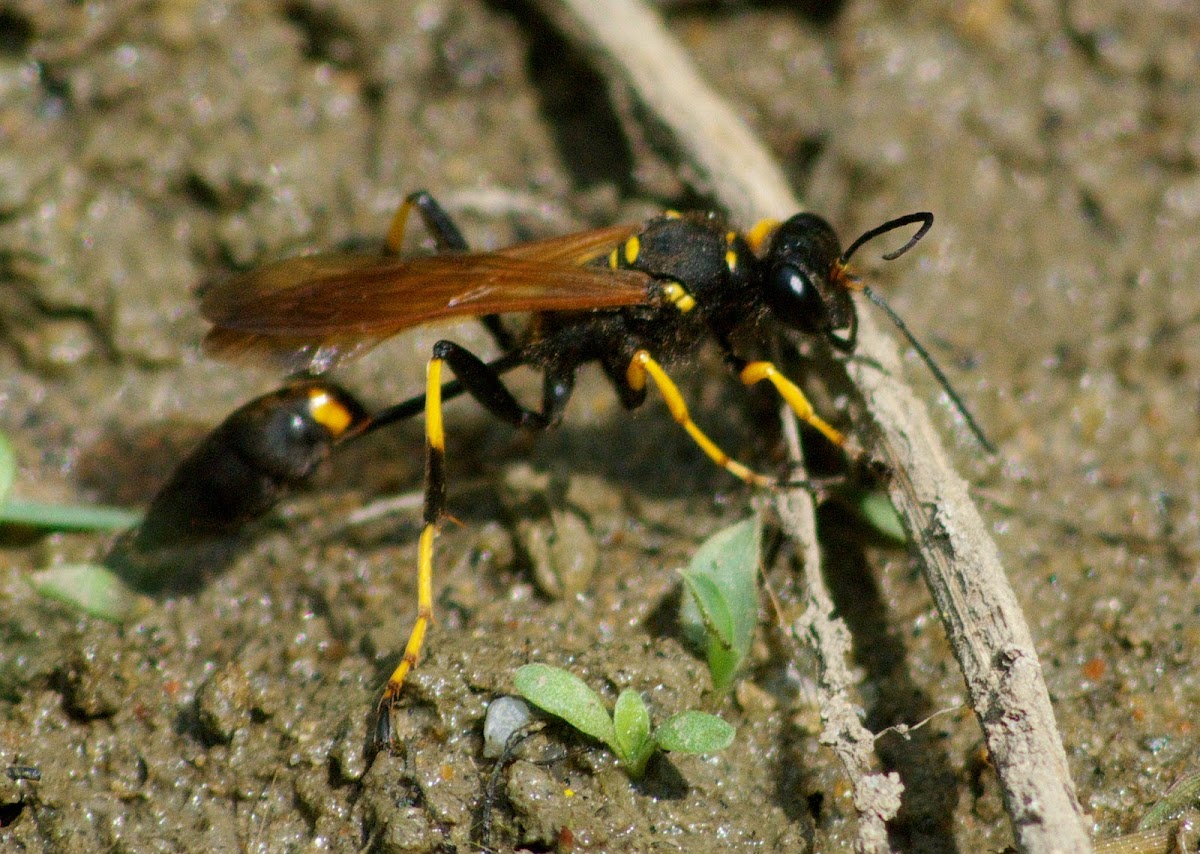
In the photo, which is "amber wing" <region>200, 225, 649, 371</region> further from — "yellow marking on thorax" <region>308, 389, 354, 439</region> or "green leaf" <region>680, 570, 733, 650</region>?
"green leaf" <region>680, 570, 733, 650</region>

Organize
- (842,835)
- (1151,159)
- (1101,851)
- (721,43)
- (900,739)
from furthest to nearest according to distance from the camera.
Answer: (721,43) → (1151,159) → (900,739) → (842,835) → (1101,851)

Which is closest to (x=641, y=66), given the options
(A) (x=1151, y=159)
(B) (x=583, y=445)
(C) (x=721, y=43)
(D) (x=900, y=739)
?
(C) (x=721, y=43)

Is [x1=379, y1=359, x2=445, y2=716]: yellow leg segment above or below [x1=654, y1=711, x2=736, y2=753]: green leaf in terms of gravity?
above

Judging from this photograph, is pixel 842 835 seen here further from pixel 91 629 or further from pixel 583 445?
pixel 91 629

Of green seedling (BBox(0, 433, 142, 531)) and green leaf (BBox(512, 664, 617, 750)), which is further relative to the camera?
green seedling (BBox(0, 433, 142, 531))

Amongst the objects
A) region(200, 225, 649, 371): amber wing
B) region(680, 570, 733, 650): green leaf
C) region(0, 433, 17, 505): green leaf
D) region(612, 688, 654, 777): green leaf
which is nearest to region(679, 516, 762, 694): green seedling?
region(680, 570, 733, 650): green leaf

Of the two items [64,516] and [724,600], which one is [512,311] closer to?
[724,600]

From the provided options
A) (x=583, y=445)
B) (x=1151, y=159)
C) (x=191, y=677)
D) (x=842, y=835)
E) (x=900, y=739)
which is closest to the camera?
(x=842, y=835)
